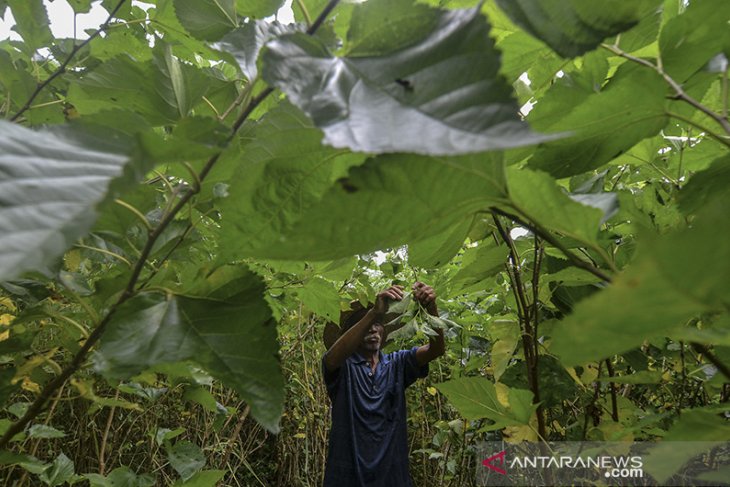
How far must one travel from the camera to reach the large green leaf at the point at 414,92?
23 cm

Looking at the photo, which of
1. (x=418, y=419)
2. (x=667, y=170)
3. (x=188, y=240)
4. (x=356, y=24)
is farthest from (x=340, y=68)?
(x=418, y=419)

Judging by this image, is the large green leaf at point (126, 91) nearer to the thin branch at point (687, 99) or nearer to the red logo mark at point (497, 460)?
the thin branch at point (687, 99)

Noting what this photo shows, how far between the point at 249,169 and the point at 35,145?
129 mm

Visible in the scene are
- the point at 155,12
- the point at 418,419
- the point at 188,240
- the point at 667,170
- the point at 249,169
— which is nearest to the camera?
the point at 249,169

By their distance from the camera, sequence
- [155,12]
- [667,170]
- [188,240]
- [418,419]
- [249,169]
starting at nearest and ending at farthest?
[249,169], [188,240], [667,170], [155,12], [418,419]

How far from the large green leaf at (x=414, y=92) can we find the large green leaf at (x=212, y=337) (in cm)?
18

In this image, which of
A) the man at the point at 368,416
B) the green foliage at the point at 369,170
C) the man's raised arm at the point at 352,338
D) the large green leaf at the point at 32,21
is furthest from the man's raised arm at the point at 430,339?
the large green leaf at the point at 32,21

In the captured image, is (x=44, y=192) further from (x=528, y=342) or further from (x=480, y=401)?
(x=528, y=342)

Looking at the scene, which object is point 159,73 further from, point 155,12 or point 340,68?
point 155,12

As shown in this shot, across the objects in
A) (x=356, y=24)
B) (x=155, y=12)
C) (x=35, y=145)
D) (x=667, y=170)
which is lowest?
(x=35, y=145)

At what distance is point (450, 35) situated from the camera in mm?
272

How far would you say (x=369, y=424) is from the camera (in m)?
2.42

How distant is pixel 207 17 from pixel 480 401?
52 cm

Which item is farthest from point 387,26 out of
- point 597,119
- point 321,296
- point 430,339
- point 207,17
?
point 430,339
